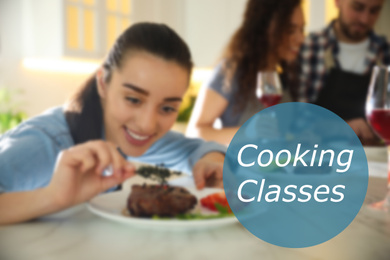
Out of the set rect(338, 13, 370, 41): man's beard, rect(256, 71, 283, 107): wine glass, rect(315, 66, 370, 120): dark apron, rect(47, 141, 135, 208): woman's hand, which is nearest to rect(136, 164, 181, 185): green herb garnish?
rect(47, 141, 135, 208): woman's hand

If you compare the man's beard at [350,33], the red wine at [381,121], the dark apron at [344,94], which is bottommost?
the dark apron at [344,94]

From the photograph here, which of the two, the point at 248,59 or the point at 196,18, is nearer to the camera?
the point at 196,18

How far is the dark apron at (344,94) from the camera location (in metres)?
1.12

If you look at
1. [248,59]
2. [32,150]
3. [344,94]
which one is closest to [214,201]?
[32,150]

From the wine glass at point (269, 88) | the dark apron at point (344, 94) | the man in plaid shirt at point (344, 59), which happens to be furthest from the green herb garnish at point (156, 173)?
the dark apron at point (344, 94)

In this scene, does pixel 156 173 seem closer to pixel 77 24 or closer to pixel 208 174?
pixel 208 174

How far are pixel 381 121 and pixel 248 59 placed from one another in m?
0.51

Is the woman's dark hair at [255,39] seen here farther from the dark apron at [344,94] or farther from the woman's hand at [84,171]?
A: the woman's hand at [84,171]

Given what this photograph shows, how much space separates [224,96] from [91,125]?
53 cm

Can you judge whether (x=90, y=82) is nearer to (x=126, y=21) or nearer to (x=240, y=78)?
(x=126, y=21)

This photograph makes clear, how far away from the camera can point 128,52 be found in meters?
0.39

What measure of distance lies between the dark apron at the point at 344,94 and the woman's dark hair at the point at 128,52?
2.82 feet

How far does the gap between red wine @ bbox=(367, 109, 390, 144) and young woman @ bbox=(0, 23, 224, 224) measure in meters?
0.17

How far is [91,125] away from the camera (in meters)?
0.39
